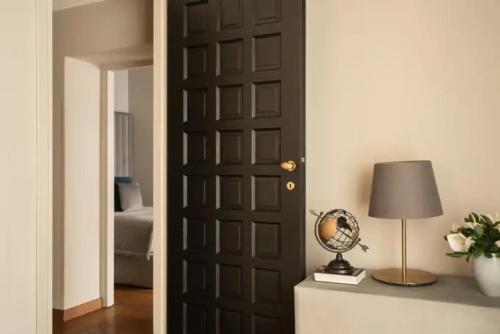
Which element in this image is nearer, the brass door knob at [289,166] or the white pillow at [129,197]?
the brass door knob at [289,166]

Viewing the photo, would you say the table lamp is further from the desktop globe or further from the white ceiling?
the white ceiling

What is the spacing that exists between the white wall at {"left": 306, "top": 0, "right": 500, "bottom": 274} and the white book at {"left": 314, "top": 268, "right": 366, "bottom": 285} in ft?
0.94

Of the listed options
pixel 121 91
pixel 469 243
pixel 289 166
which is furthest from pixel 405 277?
pixel 121 91

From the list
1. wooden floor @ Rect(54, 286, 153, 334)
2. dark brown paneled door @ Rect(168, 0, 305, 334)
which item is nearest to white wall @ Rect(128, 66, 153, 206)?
wooden floor @ Rect(54, 286, 153, 334)

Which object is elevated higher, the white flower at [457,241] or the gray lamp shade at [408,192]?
the gray lamp shade at [408,192]

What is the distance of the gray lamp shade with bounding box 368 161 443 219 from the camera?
2.12 meters

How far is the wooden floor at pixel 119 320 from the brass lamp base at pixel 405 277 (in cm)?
192

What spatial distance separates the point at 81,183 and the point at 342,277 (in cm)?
262

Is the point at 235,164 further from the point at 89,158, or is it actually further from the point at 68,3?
the point at 68,3

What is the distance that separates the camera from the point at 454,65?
239cm

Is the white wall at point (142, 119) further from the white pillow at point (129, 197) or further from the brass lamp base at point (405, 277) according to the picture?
the brass lamp base at point (405, 277)
